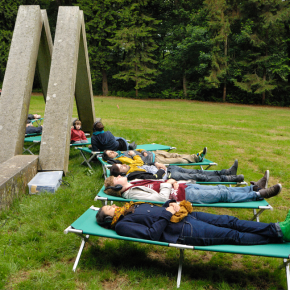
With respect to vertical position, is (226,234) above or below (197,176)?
above

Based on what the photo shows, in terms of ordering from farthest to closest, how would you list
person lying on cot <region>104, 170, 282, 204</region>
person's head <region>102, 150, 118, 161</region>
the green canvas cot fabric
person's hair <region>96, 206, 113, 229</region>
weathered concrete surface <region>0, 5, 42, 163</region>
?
person's head <region>102, 150, 118, 161</region> → weathered concrete surface <region>0, 5, 42, 163</region> → person lying on cot <region>104, 170, 282, 204</region> → person's hair <region>96, 206, 113, 229</region> → the green canvas cot fabric

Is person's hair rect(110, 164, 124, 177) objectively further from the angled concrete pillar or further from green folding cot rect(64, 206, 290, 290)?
green folding cot rect(64, 206, 290, 290)

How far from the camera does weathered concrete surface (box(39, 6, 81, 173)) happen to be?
17.6ft

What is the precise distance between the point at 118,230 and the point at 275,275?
175cm

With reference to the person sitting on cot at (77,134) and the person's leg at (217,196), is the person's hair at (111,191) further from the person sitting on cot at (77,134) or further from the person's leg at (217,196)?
the person sitting on cot at (77,134)

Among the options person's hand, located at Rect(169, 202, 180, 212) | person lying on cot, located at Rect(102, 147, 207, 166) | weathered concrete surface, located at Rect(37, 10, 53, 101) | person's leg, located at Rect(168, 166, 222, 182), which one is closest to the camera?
person's hand, located at Rect(169, 202, 180, 212)

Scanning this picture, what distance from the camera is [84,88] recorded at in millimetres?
8242

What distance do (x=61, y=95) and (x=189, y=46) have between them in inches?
952

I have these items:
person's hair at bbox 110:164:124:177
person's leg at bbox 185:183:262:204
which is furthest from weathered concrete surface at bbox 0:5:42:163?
person's leg at bbox 185:183:262:204

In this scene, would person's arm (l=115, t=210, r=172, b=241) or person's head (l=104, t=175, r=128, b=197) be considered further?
person's head (l=104, t=175, r=128, b=197)

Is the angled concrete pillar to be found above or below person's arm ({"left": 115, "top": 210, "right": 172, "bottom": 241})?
above

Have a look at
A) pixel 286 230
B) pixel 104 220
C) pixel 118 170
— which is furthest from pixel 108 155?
pixel 286 230

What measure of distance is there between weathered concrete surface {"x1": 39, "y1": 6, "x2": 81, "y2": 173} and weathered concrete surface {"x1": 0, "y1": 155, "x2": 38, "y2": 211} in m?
0.36

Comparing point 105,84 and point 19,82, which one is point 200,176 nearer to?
point 19,82
